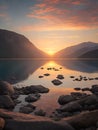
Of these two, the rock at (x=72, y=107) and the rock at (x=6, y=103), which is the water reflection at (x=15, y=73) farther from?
the rock at (x=72, y=107)

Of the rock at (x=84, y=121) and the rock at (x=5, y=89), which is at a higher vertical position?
the rock at (x=5, y=89)

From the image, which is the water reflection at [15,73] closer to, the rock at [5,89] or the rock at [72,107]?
the rock at [5,89]

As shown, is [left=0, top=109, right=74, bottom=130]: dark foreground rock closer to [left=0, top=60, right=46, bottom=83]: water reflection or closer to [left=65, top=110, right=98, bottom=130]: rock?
[left=65, top=110, right=98, bottom=130]: rock

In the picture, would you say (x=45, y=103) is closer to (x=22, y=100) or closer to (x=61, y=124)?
(x=22, y=100)

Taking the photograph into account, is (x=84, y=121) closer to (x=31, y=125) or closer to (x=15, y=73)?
(x=31, y=125)

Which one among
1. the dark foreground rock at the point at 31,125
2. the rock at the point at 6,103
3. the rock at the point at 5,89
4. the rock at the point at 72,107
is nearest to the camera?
the dark foreground rock at the point at 31,125

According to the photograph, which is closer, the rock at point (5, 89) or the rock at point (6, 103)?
the rock at point (6, 103)

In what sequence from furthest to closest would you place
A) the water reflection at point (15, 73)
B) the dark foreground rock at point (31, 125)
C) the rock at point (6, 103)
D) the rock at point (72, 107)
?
the water reflection at point (15, 73) → the rock at point (6, 103) → the rock at point (72, 107) → the dark foreground rock at point (31, 125)

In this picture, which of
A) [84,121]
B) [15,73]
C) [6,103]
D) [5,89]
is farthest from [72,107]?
[15,73]

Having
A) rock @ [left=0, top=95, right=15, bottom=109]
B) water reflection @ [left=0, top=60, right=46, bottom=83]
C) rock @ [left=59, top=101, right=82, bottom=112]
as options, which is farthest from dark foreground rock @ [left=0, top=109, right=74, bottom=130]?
water reflection @ [left=0, top=60, right=46, bottom=83]

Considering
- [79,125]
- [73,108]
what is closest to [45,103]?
[73,108]

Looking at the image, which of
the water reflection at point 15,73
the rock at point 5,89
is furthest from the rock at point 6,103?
the water reflection at point 15,73

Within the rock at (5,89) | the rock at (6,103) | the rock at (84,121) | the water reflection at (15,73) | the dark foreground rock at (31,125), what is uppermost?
the water reflection at (15,73)

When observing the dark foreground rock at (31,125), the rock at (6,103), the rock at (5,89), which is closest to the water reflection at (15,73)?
the rock at (5,89)
